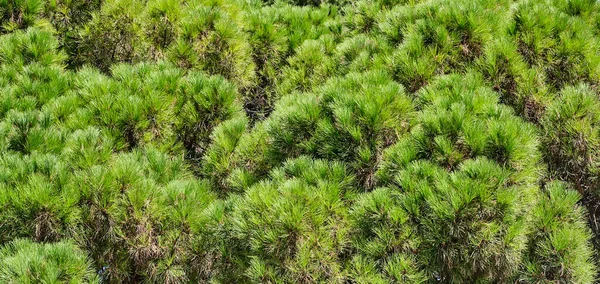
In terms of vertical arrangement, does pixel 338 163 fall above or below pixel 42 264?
below

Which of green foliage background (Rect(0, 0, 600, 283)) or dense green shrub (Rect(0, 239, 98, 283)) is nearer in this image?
dense green shrub (Rect(0, 239, 98, 283))

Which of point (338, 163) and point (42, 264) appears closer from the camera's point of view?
point (42, 264)

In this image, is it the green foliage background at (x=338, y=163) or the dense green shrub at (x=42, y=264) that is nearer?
the dense green shrub at (x=42, y=264)

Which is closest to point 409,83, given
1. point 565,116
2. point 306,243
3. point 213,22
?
point 565,116

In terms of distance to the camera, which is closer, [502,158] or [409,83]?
[502,158]

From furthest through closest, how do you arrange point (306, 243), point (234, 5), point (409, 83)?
point (234, 5) < point (409, 83) < point (306, 243)

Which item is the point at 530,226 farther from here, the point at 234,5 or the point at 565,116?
the point at 234,5

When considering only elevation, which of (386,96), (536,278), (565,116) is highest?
(386,96)

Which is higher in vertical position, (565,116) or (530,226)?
(565,116)
